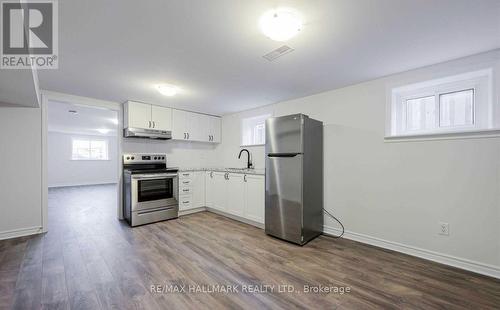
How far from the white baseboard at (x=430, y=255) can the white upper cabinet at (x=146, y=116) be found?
3.56 meters

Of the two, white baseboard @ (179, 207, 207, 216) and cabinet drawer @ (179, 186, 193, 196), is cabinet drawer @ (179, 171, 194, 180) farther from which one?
white baseboard @ (179, 207, 207, 216)

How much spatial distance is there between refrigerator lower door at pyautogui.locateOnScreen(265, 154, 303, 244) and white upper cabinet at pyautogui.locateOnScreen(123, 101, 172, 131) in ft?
7.55

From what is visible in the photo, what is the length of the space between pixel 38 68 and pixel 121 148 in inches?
68.6

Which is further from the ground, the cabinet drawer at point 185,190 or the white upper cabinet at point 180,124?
the white upper cabinet at point 180,124

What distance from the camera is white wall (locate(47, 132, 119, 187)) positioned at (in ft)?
26.2

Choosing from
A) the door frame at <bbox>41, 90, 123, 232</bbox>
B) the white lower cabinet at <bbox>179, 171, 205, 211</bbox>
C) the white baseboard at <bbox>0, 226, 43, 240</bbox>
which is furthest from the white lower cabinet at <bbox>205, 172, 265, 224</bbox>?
the white baseboard at <bbox>0, 226, 43, 240</bbox>

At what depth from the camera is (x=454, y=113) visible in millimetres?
2350

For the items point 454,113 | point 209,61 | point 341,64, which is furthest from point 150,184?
point 454,113

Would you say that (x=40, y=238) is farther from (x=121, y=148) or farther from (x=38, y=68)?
(x=38, y=68)

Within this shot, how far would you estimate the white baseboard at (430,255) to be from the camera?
80.6 inches

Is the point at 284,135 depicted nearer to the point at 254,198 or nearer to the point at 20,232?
the point at 254,198

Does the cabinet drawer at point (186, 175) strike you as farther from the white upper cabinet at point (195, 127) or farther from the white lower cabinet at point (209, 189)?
the white upper cabinet at point (195, 127)

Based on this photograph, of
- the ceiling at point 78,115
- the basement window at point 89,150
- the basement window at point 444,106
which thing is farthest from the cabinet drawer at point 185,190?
the basement window at point 89,150

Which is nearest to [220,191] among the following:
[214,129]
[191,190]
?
[191,190]
